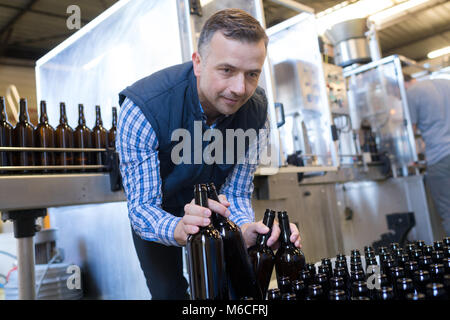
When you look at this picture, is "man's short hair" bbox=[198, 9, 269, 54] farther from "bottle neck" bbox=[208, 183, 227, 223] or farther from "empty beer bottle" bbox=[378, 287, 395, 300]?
"empty beer bottle" bbox=[378, 287, 395, 300]

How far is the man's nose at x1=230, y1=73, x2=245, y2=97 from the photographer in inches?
→ 36.1

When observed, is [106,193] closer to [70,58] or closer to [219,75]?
[219,75]

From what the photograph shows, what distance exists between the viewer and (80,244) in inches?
99.5

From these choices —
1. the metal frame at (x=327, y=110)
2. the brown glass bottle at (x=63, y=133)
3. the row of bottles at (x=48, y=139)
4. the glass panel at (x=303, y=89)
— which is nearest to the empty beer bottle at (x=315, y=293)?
the row of bottles at (x=48, y=139)

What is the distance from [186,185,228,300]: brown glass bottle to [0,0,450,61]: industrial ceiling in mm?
1821

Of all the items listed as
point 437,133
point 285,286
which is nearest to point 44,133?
point 285,286

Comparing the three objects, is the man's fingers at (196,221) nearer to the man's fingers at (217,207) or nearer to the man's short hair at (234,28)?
the man's fingers at (217,207)

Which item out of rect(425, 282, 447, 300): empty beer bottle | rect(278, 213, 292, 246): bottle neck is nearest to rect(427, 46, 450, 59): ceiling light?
rect(278, 213, 292, 246): bottle neck

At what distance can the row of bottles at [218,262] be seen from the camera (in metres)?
0.64

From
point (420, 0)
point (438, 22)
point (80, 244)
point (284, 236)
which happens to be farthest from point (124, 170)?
point (438, 22)

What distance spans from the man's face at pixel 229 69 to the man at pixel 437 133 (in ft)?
8.45

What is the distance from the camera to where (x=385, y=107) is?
12.6 feet

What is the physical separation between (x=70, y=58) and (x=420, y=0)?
614 centimetres
